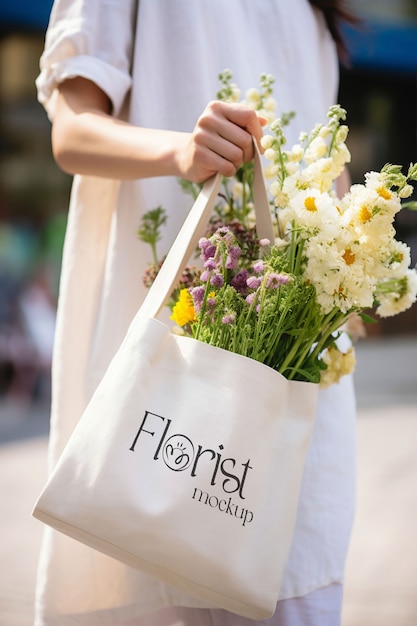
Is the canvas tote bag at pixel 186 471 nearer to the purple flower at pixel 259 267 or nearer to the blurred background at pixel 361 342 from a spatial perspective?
the purple flower at pixel 259 267

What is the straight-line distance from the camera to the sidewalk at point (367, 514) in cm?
288

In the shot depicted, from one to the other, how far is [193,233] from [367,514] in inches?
113

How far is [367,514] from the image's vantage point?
374 centimetres

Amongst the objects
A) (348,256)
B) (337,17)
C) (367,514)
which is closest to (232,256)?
(348,256)

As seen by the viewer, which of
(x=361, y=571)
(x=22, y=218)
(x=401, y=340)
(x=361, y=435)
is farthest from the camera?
(x=401, y=340)

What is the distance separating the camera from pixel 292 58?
1.48 m

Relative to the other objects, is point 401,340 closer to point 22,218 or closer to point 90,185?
point 22,218

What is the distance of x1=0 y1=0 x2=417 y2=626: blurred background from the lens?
3.13m

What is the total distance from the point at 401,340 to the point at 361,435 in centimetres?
642

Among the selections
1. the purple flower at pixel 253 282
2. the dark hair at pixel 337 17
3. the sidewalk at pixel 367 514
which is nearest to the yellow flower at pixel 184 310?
the purple flower at pixel 253 282

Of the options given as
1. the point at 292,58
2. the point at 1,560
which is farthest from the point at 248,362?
the point at 1,560

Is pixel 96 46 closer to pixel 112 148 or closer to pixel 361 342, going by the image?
pixel 112 148

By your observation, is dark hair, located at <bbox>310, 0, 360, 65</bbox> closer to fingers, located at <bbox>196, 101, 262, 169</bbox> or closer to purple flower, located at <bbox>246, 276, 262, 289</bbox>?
fingers, located at <bbox>196, 101, 262, 169</bbox>

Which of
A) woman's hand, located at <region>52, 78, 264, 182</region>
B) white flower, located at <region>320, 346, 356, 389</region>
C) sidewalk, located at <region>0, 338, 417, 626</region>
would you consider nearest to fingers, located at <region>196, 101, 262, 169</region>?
woman's hand, located at <region>52, 78, 264, 182</region>
